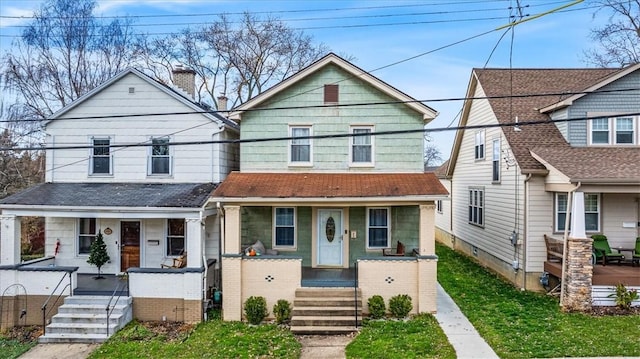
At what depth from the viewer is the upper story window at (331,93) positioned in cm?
1338

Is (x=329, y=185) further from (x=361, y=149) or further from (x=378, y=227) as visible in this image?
(x=378, y=227)

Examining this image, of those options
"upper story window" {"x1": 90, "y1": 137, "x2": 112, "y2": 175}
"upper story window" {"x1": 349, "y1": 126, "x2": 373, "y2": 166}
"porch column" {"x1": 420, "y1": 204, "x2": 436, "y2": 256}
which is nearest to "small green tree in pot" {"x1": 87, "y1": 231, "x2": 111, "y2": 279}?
"upper story window" {"x1": 90, "y1": 137, "x2": 112, "y2": 175}

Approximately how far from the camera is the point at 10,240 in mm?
11352

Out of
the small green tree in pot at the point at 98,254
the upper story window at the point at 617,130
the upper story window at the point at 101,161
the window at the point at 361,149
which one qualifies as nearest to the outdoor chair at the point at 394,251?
the window at the point at 361,149

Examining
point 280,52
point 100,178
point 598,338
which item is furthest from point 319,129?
point 280,52

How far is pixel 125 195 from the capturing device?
12406 millimetres

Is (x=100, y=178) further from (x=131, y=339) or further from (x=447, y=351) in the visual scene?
(x=447, y=351)

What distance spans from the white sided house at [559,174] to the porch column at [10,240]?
45.3ft

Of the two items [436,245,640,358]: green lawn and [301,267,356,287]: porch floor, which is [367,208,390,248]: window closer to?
[301,267,356,287]: porch floor

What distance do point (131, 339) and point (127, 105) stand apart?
25.2 ft

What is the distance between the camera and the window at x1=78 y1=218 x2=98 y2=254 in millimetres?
13461

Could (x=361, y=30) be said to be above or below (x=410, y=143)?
above

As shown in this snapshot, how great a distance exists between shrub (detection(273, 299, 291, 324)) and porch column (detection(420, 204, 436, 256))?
12.7 feet

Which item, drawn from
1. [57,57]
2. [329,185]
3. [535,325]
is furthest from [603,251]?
[57,57]
